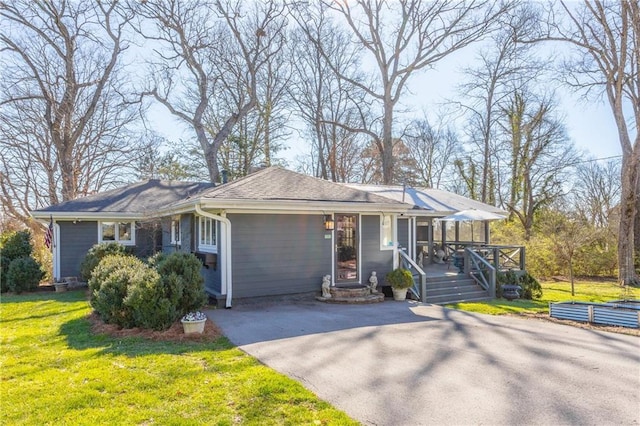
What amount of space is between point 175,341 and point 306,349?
→ 2.07 metres

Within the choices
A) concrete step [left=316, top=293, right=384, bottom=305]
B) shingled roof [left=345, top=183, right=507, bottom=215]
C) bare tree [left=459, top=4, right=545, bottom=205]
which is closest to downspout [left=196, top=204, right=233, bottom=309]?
concrete step [left=316, top=293, right=384, bottom=305]

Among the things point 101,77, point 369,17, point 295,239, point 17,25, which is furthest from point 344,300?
point 17,25

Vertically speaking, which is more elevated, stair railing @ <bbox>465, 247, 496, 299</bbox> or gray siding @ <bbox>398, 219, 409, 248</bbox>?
gray siding @ <bbox>398, 219, 409, 248</bbox>

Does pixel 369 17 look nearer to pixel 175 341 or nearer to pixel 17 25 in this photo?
pixel 17 25

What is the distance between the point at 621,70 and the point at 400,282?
12.5 meters

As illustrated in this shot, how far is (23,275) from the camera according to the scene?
11906 millimetres

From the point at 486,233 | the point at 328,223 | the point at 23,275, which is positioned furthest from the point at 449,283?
the point at 23,275

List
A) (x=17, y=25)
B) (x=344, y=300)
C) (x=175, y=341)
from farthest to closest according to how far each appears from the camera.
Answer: (x=17, y=25), (x=344, y=300), (x=175, y=341)

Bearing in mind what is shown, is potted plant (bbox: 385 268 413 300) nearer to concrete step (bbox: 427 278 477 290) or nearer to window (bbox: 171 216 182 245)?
concrete step (bbox: 427 278 477 290)

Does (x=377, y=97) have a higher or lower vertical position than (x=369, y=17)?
lower

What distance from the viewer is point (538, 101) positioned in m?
22.9

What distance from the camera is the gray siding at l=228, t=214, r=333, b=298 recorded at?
29.0 ft

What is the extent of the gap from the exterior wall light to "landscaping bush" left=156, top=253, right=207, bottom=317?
3497mm

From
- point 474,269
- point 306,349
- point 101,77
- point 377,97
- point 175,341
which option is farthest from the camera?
point 377,97
